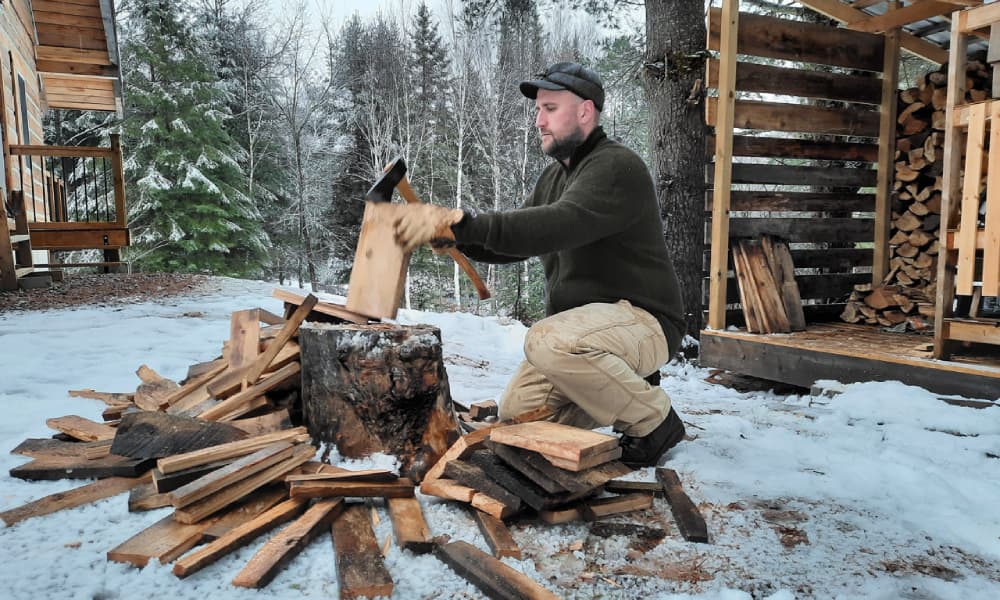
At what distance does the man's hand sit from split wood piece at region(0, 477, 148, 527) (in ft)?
4.59

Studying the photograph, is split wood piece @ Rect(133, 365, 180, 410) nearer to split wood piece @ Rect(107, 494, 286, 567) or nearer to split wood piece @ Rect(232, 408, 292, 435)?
split wood piece @ Rect(232, 408, 292, 435)

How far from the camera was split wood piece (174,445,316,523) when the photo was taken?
201 centimetres

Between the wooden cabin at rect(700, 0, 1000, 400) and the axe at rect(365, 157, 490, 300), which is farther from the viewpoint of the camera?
the wooden cabin at rect(700, 0, 1000, 400)

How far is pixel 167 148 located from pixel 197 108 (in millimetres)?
1299

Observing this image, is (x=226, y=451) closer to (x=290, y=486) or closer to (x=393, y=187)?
(x=290, y=486)

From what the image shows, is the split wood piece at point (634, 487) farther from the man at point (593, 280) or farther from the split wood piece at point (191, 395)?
the split wood piece at point (191, 395)

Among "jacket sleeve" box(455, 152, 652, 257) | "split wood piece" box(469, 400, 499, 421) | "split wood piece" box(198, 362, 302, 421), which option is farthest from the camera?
"split wood piece" box(469, 400, 499, 421)

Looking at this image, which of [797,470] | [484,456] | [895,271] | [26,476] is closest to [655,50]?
[895,271]

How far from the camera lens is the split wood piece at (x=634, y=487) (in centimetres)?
244

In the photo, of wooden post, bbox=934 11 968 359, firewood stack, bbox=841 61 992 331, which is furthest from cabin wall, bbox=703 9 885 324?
wooden post, bbox=934 11 968 359

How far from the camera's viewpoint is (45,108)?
14.3 m

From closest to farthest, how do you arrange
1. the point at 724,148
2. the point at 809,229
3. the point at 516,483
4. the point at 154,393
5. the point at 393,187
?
the point at 516,483, the point at 393,187, the point at 154,393, the point at 724,148, the point at 809,229

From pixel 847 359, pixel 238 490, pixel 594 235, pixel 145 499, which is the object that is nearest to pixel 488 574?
pixel 238 490

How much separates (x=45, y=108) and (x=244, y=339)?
1515 cm
